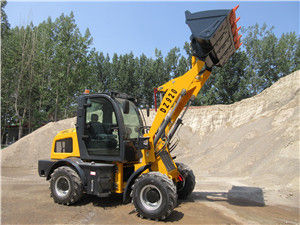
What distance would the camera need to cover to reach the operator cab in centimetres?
542

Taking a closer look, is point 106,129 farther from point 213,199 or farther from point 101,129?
point 213,199

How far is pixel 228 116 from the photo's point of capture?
2089 centimetres

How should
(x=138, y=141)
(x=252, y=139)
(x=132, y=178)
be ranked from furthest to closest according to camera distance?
(x=252, y=139)
(x=138, y=141)
(x=132, y=178)

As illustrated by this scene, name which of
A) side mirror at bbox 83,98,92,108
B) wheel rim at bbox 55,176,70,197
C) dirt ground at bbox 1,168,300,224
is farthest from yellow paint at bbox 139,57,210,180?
wheel rim at bbox 55,176,70,197

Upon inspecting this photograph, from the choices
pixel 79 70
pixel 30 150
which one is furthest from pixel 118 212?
pixel 79 70

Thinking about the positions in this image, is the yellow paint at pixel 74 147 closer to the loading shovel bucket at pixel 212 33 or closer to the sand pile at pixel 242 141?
the loading shovel bucket at pixel 212 33

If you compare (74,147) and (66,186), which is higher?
(74,147)

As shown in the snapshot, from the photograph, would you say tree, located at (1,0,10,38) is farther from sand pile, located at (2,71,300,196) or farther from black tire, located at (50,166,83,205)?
black tire, located at (50,166,83,205)

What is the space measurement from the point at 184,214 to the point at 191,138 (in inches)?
614

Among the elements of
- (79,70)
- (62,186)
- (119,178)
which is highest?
(79,70)

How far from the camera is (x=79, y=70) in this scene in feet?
90.1

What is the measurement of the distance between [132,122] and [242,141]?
35.3 feet

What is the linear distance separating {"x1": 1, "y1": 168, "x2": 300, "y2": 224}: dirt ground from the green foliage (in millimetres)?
22019

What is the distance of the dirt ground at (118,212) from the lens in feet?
15.6
